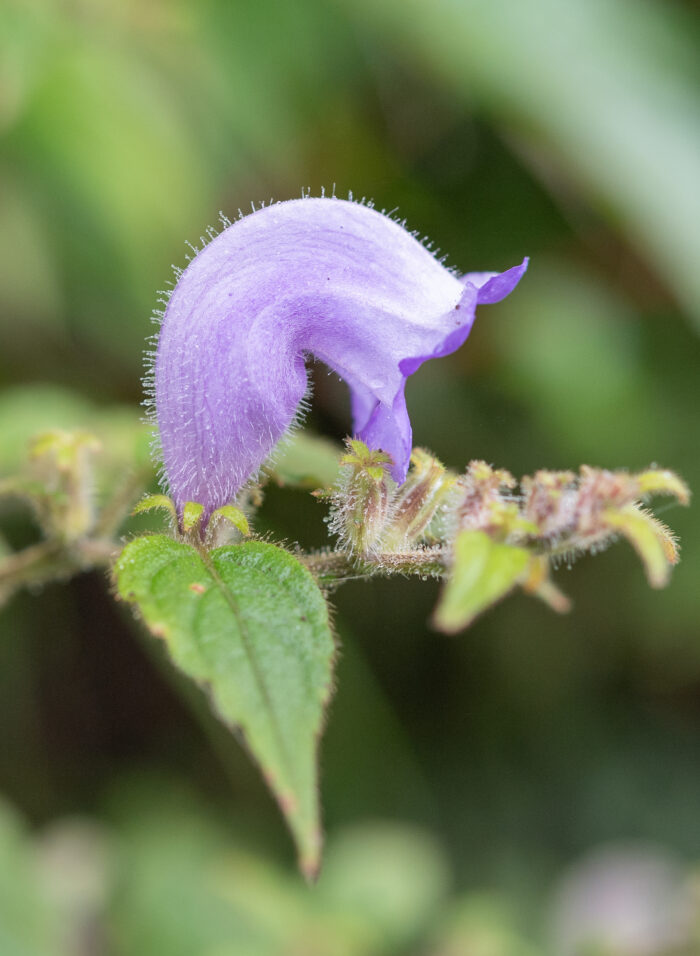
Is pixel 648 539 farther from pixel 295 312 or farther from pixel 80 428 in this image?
pixel 80 428

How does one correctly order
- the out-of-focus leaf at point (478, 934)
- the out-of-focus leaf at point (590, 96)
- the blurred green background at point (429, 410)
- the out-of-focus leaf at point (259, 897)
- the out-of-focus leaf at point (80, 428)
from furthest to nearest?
the out-of-focus leaf at point (590, 96) → the blurred green background at point (429, 410) → the out-of-focus leaf at point (478, 934) → the out-of-focus leaf at point (259, 897) → the out-of-focus leaf at point (80, 428)

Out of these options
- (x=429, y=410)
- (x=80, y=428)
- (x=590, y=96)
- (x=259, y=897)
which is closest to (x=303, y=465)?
(x=80, y=428)

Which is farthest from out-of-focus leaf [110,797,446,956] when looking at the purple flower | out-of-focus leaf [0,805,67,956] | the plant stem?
the purple flower

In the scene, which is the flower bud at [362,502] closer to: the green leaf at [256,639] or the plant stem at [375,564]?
the plant stem at [375,564]

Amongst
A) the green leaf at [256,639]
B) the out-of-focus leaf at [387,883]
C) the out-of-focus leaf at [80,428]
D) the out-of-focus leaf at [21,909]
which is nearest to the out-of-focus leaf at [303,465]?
the out-of-focus leaf at [80,428]

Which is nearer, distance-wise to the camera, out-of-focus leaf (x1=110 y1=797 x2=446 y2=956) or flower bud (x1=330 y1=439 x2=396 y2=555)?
flower bud (x1=330 y1=439 x2=396 y2=555)

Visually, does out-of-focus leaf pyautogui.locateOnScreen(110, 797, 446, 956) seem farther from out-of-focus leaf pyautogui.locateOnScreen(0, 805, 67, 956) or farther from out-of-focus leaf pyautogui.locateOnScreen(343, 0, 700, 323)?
out-of-focus leaf pyautogui.locateOnScreen(343, 0, 700, 323)
